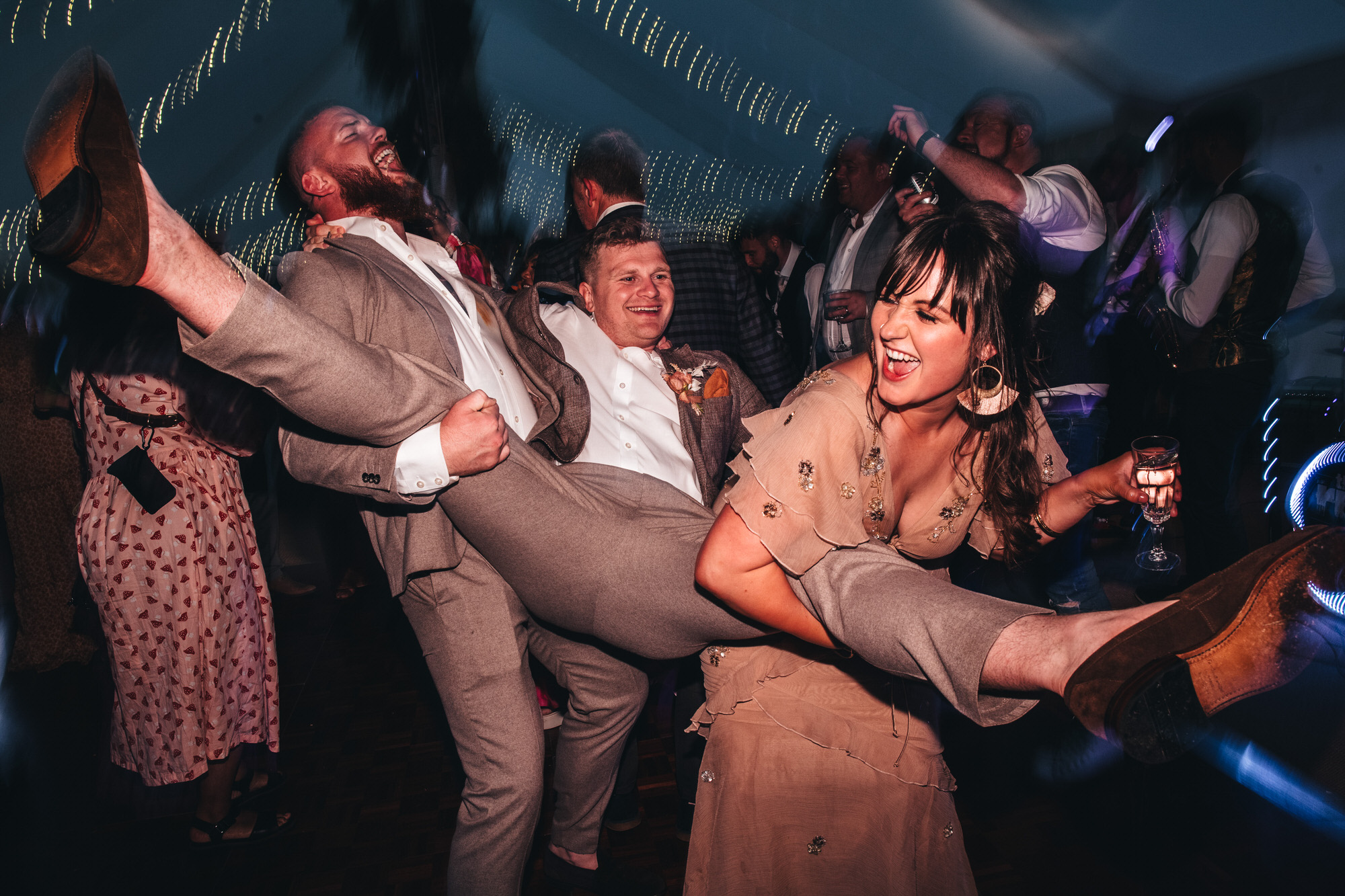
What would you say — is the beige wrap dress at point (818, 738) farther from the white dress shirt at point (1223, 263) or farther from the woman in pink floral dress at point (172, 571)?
the white dress shirt at point (1223, 263)

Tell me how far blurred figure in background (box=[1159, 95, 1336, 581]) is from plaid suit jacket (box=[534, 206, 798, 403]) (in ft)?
4.76

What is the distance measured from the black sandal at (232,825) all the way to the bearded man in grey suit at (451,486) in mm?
849

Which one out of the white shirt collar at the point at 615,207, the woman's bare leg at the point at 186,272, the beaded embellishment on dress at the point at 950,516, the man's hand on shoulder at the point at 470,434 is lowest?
the man's hand on shoulder at the point at 470,434

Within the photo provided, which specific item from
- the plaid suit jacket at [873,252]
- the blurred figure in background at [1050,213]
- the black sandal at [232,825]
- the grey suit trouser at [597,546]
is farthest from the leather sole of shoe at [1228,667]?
the black sandal at [232,825]

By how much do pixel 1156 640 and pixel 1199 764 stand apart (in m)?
1.84

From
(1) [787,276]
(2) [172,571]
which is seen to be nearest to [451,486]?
(2) [172,571]

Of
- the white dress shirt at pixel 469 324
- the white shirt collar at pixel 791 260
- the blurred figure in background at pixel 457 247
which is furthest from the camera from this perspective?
the white shirt collar at pixel 791 260

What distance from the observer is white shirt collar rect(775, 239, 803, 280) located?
353 cm

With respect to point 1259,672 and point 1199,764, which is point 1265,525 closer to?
point 1199,764

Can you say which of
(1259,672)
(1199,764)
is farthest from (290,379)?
(1199,764)

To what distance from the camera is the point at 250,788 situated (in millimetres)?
2107

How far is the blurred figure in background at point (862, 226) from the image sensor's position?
2492mm

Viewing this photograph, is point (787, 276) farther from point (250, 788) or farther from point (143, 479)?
point (250, 788)

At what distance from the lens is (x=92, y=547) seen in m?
1.72
